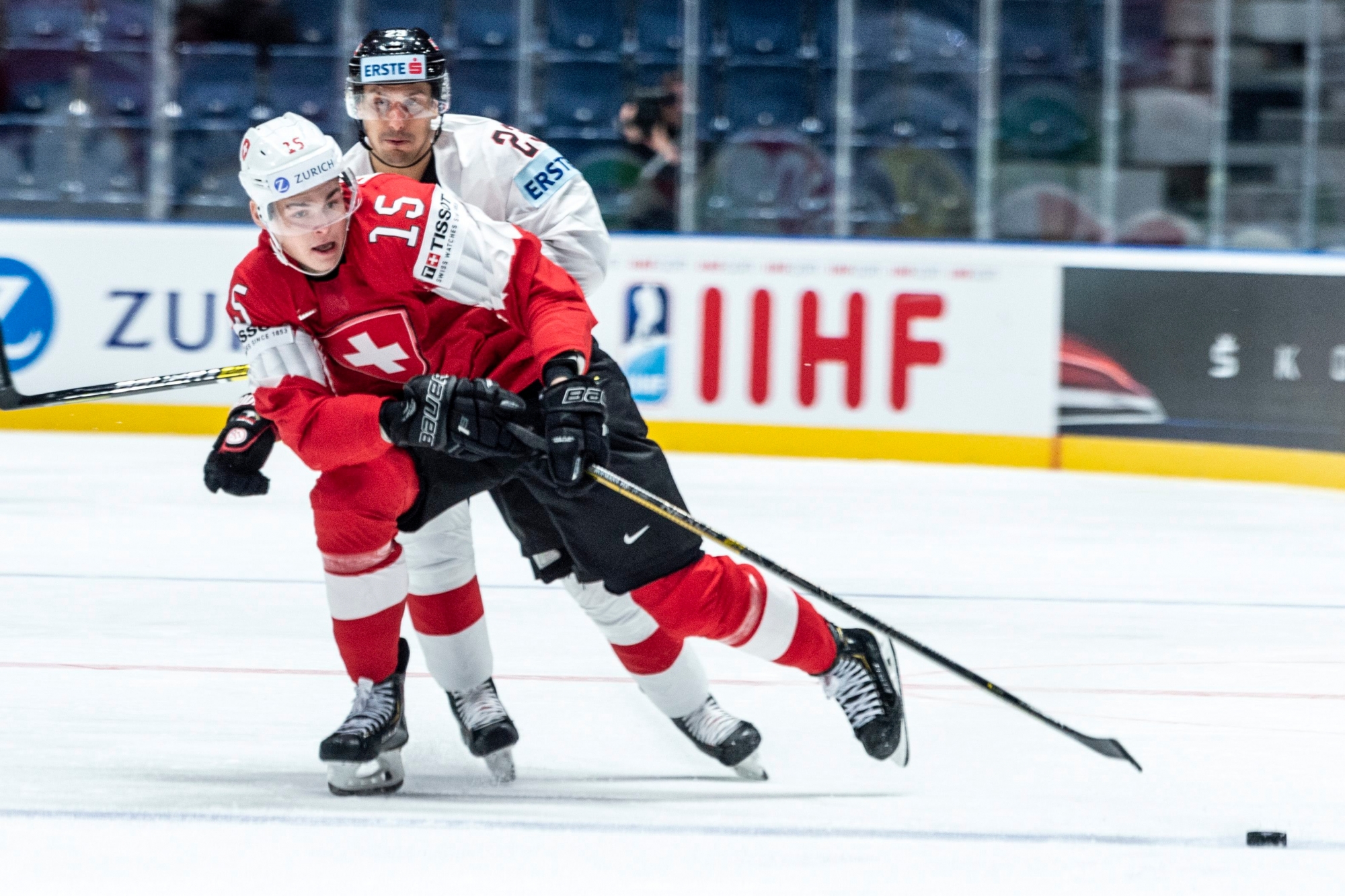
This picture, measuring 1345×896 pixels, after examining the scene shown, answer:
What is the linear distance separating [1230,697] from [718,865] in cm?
161

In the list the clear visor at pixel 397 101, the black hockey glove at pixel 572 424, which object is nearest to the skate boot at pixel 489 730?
the black hockey glove at pixel 572 424

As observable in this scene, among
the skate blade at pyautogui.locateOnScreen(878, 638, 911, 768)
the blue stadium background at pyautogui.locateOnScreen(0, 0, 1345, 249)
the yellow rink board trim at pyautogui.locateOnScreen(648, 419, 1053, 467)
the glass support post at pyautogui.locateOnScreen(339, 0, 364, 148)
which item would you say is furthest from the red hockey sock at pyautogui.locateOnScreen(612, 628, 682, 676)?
the glass support post at pyautogui.locateOnScreen(339, 0, 364, 148)

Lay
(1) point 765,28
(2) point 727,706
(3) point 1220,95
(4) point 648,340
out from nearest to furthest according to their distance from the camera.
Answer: (2) point 727,706, (4) point 648,340, (3) point 1220,95, (1) point 765,28

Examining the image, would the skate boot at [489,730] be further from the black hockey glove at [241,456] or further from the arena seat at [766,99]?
the arena seat at [766,99]

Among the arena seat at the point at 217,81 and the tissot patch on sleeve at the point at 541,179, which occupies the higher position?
the arena seat at the point at 217,81

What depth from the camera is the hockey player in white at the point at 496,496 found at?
296 cm

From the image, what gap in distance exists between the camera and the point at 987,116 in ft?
26.2

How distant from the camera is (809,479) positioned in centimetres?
681

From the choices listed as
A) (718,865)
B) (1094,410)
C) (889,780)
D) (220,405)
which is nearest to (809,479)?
(1094,410)

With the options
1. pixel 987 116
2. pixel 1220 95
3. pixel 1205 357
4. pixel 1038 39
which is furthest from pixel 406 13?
pixel 1205 357

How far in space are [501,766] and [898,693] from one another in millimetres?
671

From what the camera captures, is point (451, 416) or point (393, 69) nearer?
point (451, 416)

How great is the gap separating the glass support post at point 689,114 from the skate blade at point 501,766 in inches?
202

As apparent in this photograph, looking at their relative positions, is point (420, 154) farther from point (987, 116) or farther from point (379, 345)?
point (987, 116)
